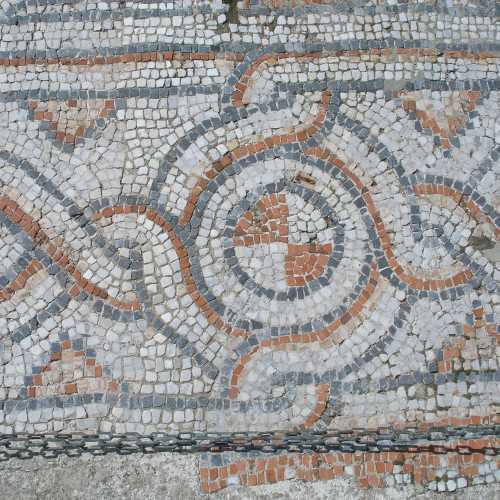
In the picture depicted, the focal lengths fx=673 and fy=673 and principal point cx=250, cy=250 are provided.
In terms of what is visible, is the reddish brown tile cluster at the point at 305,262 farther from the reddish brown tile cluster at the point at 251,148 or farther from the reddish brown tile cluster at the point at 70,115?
the reddish brown tile cluster at the point at 70,115

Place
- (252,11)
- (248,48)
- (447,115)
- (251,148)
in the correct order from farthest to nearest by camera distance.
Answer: (252,11), (248,48), (447,115), (251,148)

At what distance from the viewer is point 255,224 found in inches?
219

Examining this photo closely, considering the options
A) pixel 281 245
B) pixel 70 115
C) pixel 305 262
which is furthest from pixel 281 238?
pixel 70 115

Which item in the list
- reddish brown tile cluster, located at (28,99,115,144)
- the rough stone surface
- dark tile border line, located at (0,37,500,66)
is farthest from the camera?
dark tile border line, located at (0,37,500,66)

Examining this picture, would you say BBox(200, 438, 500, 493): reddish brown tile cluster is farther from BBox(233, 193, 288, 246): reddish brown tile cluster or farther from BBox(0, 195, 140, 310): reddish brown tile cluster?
BBox(233, 193, 288, 246): reddish brown tile cluster

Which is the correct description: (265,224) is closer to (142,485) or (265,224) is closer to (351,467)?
(351,467)

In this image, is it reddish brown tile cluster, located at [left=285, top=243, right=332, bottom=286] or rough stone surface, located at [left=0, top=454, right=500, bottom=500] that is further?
reddish brown tile cluster, located at [left=285, top=243, right=332, bottom=286]

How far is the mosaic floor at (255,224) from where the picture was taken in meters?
5.14

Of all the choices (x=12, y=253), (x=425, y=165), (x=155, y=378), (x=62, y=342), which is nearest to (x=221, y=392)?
(x=155, y=378)

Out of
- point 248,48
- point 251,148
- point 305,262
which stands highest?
point 248,48

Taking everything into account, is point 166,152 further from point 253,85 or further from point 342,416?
point 342,416

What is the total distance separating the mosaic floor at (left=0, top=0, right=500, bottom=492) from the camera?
514 centimetres

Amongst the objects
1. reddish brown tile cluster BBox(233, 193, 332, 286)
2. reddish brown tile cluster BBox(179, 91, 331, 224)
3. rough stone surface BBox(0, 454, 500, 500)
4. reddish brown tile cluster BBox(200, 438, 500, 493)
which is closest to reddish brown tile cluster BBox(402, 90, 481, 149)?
reddish brown tile cluster BBox(179, 91, 331, 224)

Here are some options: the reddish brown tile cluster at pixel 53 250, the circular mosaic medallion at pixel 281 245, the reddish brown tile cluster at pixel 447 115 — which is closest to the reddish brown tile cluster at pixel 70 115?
the reddish brown tile cluster at pixel 53 250
